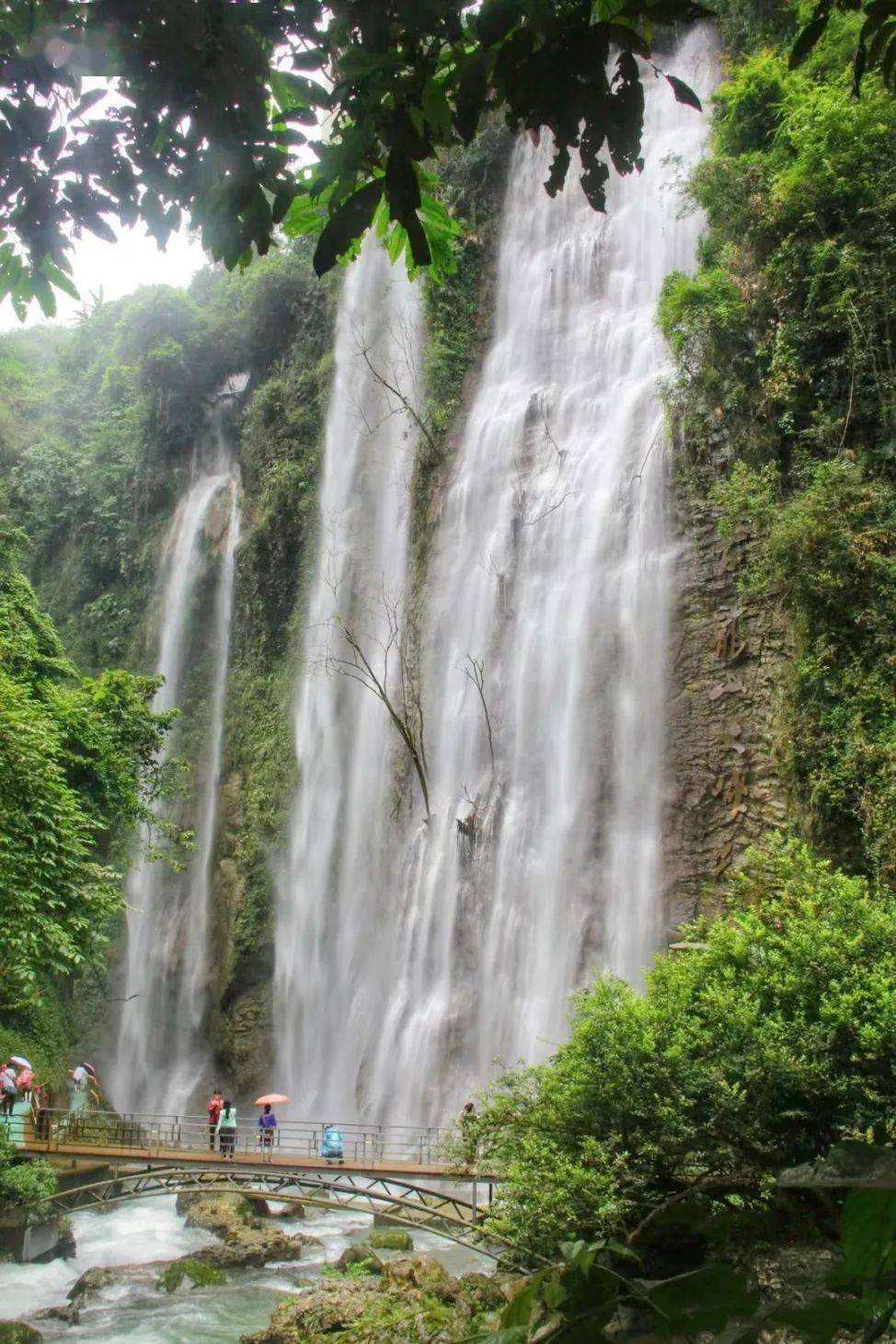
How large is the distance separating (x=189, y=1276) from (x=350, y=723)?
11441 mm

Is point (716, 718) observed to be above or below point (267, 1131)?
above

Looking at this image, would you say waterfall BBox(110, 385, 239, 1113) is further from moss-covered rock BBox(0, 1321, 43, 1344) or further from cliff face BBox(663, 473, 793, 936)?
cliff face BBox(663, 473, 793, 936)

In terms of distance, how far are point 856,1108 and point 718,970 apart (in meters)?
1.41

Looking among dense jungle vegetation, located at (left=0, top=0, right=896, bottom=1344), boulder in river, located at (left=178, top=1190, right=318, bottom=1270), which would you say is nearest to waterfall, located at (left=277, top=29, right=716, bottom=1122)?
dense jungle vegetation, located at (left=0, top=0, right=896, bottom=1344)

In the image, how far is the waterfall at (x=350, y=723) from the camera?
19.6m

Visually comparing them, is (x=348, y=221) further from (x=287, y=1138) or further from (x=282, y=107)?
(x=287, y=1138)

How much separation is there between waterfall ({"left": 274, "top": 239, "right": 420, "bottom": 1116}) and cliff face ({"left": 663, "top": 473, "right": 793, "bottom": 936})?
251 inches

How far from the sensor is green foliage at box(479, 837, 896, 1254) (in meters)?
7.02

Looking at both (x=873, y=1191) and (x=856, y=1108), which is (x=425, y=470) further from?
(x=873, y=1191)

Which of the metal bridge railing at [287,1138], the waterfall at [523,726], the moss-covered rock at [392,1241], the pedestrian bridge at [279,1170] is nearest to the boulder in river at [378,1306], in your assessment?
the pedestrian bridge at [279,1170]

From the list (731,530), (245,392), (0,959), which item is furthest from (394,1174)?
(245,392)

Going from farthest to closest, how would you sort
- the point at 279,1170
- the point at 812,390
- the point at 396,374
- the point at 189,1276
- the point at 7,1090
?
the point at 396,374 → the point at 7,1090 → the point at 812,390 → the point at 279,1170 → the point at 189,1276

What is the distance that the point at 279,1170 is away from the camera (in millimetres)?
13133

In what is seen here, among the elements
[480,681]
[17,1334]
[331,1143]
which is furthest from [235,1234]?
[480,681]
